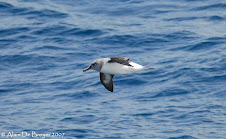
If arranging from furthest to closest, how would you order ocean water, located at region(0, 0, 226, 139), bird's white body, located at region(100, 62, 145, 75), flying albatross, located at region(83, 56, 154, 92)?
ocean water, located at region(0, 0, 226, 139)
bird's white body, located at region(100, 62, 145, 75)
flying albatross, located at region(83, 56, 154, 92)

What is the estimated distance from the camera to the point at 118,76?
795 inches

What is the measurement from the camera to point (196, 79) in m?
18.7

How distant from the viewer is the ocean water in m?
16.7

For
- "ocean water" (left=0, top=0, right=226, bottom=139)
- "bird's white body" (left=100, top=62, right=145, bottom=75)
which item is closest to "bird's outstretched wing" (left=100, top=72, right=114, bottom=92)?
"bird's white body" (left=100, top=62, right=145, bottom=75)

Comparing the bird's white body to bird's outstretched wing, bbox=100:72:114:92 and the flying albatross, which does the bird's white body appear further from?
bird's outstretched wing, bbox=100:72:114:92

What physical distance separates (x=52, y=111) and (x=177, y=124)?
5301 millimetres

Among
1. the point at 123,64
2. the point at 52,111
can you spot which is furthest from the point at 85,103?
the point at 123,64

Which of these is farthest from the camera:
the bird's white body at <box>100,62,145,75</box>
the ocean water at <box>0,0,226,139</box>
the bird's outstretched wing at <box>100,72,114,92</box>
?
the ocean water at <box>0,0,226,139</box>

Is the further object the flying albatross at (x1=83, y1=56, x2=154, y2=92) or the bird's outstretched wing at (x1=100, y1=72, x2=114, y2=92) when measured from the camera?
the bird's outstretched wing at (x1=100, y1=72, x2=114, y2=92)

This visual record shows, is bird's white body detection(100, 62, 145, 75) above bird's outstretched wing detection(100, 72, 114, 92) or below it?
above

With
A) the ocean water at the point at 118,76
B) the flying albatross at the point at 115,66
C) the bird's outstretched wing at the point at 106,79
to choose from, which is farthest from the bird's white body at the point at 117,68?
the ocean water at the point at 118,76

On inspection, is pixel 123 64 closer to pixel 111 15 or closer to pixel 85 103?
pixel 85 103

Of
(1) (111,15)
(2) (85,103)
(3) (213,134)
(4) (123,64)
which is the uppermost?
(1) (111,15)

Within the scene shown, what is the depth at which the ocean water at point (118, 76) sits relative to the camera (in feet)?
54.7
